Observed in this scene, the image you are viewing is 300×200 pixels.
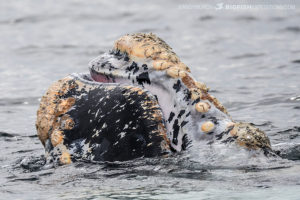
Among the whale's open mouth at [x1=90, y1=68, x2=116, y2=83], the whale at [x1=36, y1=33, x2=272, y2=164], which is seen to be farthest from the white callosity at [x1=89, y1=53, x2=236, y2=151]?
the whale's open mouth at [x1=90, y1=68, x2=116, y2=83]

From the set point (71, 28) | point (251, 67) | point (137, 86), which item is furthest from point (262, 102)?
point (71, 28)

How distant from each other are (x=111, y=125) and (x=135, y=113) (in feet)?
0.70

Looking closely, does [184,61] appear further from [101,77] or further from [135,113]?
[135,113]

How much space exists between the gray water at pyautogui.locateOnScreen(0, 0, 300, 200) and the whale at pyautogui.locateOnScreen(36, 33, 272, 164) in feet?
0.41

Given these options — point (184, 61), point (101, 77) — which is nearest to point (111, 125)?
point (101, 77)

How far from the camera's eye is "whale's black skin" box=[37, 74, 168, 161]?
557 centimetres

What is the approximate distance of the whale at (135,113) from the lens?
5.55 meters

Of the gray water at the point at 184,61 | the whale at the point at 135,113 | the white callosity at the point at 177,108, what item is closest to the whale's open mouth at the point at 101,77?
the whale at the point at 135,113

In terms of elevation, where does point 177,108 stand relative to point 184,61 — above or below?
above

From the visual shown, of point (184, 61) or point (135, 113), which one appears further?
point (184, 61)

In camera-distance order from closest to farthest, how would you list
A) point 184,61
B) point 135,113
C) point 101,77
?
point 135,113 < point 101,77 < point 184,61

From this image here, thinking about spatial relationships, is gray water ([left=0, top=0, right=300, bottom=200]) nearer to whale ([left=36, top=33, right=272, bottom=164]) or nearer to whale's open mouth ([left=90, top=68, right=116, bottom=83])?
whale ([left=36, top=33, right=272, bottom=164])

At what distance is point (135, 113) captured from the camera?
18.5 ft

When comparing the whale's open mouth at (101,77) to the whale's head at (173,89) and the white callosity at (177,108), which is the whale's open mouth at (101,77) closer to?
the whale's head at (173,89)
